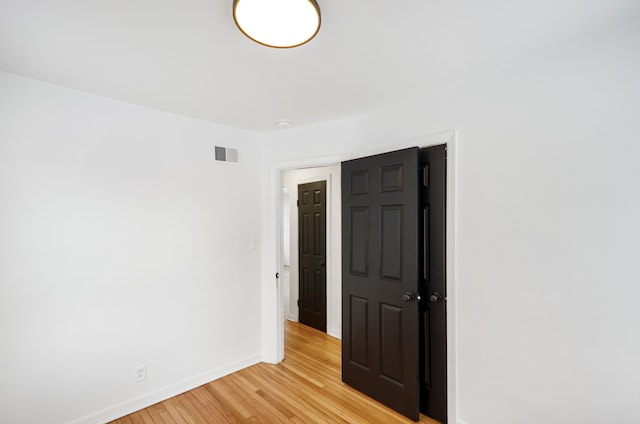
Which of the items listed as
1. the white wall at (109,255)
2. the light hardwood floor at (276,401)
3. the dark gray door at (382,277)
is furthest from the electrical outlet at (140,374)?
the dark gray door at (382,277)

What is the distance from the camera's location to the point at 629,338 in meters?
1.42

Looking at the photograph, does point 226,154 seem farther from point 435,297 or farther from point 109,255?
point 435,297

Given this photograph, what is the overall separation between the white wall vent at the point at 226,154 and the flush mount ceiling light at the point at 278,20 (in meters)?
1.80

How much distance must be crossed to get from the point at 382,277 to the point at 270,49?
1849 millimetres

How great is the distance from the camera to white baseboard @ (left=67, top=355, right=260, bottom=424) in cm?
222

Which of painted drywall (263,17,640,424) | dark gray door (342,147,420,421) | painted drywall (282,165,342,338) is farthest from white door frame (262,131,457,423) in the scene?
painted drywall (282,165,342,338)

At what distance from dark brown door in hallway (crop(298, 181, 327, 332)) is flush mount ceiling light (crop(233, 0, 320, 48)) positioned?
2725mm

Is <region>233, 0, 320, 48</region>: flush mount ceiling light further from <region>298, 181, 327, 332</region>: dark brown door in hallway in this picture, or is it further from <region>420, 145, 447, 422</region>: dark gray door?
<region>298, 181, 327, 332</region>: dark brown door in hallway

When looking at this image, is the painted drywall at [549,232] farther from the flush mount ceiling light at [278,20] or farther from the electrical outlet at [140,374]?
the electrical outlet at [140,374]

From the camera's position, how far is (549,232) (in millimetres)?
1673

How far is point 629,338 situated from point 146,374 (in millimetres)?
3244

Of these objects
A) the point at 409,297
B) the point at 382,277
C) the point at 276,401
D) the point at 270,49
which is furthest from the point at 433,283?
the point at 270,49

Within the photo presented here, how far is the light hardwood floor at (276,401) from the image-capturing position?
90.1 inches

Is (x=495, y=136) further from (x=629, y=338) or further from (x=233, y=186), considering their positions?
(x=233, y=186)
